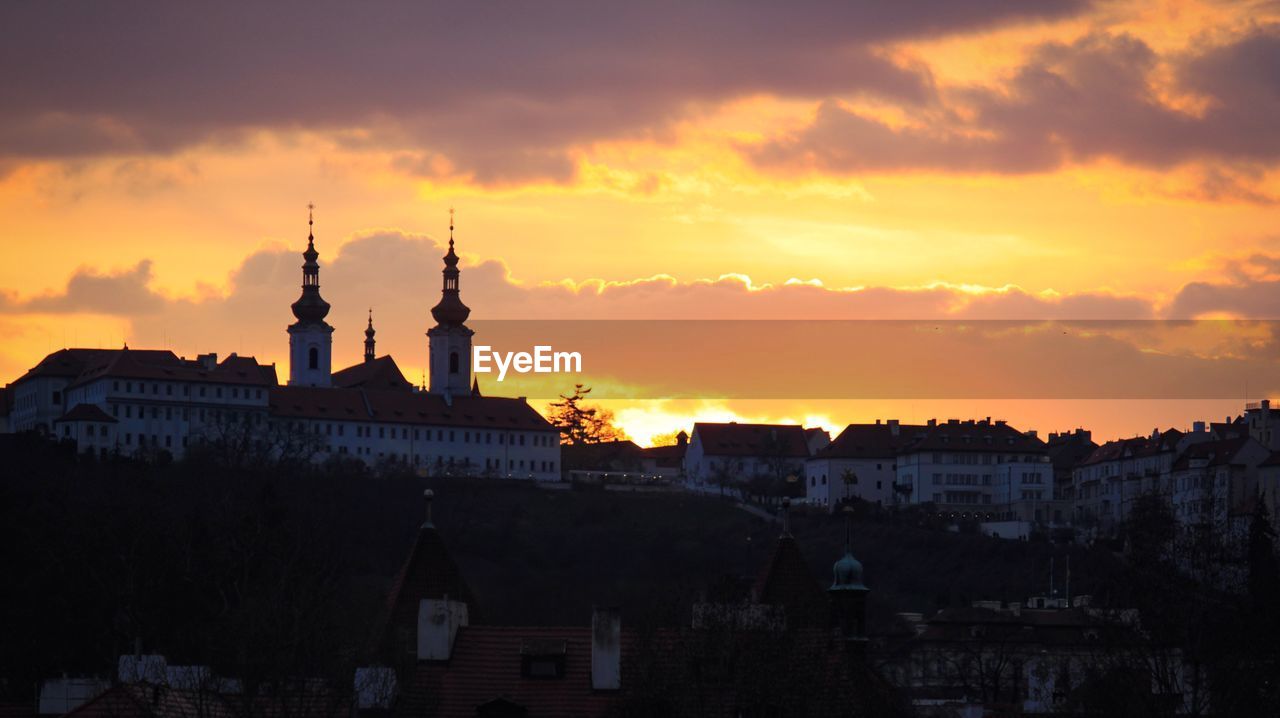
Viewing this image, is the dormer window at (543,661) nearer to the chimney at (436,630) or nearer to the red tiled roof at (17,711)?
the chimney at (436,630)

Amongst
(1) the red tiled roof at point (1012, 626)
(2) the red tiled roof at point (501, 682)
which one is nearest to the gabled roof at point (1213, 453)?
(1) the red tiled roof at point (1012, 626)

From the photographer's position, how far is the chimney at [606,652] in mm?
56031

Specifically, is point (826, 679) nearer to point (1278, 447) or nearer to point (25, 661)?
point (25, 661)

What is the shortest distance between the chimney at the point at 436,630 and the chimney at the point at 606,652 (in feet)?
9.18

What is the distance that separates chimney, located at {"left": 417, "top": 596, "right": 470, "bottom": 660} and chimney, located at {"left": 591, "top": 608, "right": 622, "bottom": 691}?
9.18ft

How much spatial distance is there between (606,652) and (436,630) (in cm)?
326

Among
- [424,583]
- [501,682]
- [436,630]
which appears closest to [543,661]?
[501,682]

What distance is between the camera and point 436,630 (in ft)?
186

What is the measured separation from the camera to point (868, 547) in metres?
167

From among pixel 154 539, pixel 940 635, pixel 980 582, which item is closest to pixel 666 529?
pixel 980 582

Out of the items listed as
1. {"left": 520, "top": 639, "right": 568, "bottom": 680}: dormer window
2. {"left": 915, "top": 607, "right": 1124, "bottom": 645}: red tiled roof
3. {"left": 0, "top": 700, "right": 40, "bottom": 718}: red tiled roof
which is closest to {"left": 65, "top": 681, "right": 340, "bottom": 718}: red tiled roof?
{"left": 0, "top": 700, "right": 40, "bottom": 718}: red tiled roof

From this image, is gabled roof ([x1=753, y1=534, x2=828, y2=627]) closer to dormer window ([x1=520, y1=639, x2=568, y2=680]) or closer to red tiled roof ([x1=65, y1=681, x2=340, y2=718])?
dormer window ([x1=520, y1=639, x2=568, y2=680])

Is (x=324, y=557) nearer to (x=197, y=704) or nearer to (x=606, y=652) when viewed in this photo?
(x=606, y=652)

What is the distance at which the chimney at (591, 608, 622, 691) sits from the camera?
56.0 m
